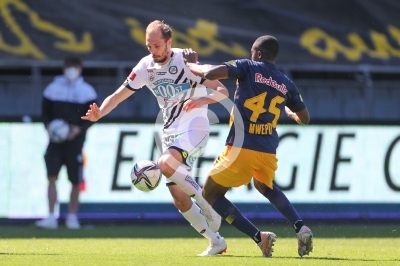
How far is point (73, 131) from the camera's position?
13367mm

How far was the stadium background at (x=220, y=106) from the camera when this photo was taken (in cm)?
1355

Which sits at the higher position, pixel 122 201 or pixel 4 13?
pixel 4 13

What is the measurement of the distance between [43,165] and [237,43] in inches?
227

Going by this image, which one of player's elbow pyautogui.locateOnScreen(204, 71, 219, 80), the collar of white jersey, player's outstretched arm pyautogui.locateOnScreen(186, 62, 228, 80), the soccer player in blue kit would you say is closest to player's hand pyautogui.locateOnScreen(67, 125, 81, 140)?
the collar of white jersey

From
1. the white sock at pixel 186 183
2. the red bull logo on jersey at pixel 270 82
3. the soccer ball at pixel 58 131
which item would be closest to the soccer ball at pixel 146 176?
the white sock at pixel 186 183

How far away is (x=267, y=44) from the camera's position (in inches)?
331

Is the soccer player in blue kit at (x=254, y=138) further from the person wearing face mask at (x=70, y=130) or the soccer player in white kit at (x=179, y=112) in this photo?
the person wearing face mask at (x=70, y=130)

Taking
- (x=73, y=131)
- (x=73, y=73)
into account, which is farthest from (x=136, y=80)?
(x=73, y=73)

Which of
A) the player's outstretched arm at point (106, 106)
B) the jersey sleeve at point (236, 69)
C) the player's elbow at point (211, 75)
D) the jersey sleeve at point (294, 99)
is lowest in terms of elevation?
the player's outstretched arm at point (106, 106)

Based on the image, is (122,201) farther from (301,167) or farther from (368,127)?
(368,127)

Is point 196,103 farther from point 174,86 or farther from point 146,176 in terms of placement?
point 146,176

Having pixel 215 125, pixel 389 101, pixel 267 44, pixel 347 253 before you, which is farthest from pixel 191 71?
pixel 389 101

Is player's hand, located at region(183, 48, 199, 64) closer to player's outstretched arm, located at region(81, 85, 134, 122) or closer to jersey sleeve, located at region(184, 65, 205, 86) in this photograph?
jersey sleeve, located at region(184, 65, 205, 86)

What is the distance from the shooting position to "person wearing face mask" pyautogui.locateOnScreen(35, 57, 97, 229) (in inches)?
517
